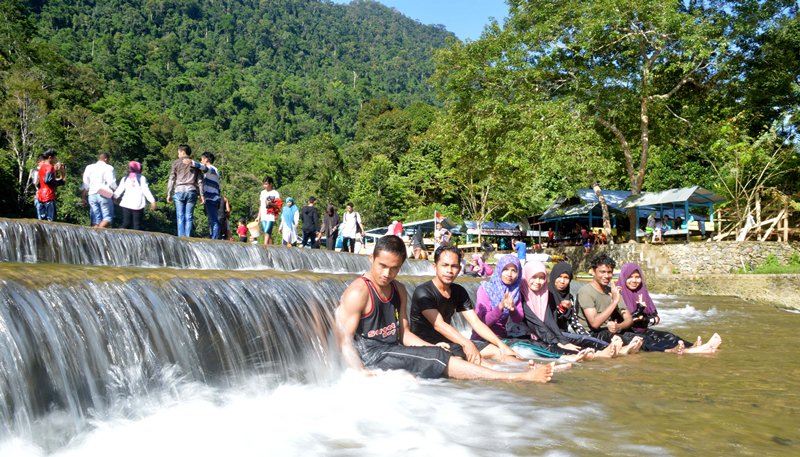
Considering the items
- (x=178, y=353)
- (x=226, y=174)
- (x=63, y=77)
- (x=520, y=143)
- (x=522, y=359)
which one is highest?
(x=63, y=77)

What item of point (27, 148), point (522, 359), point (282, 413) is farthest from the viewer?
point (27, 148)

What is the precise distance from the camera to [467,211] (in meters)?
45.3

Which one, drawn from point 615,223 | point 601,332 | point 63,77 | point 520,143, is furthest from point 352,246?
point 63,77

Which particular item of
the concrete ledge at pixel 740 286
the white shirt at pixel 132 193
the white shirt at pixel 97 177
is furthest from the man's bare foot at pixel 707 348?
the concrete ledge at pixel 740 286

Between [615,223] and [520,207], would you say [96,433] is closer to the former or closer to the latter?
[615,223]

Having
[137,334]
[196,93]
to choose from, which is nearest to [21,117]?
[137,334]

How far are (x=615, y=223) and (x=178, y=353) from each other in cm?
3483

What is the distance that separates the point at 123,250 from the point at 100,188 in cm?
152

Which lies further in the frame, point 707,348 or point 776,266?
point 776,266

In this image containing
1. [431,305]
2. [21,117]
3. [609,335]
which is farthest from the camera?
[21,117]

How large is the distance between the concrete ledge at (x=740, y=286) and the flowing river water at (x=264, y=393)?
11751mm

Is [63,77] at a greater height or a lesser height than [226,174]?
greater

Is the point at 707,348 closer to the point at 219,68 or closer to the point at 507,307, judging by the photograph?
the point at 507,307

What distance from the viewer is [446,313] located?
6.02 metres
